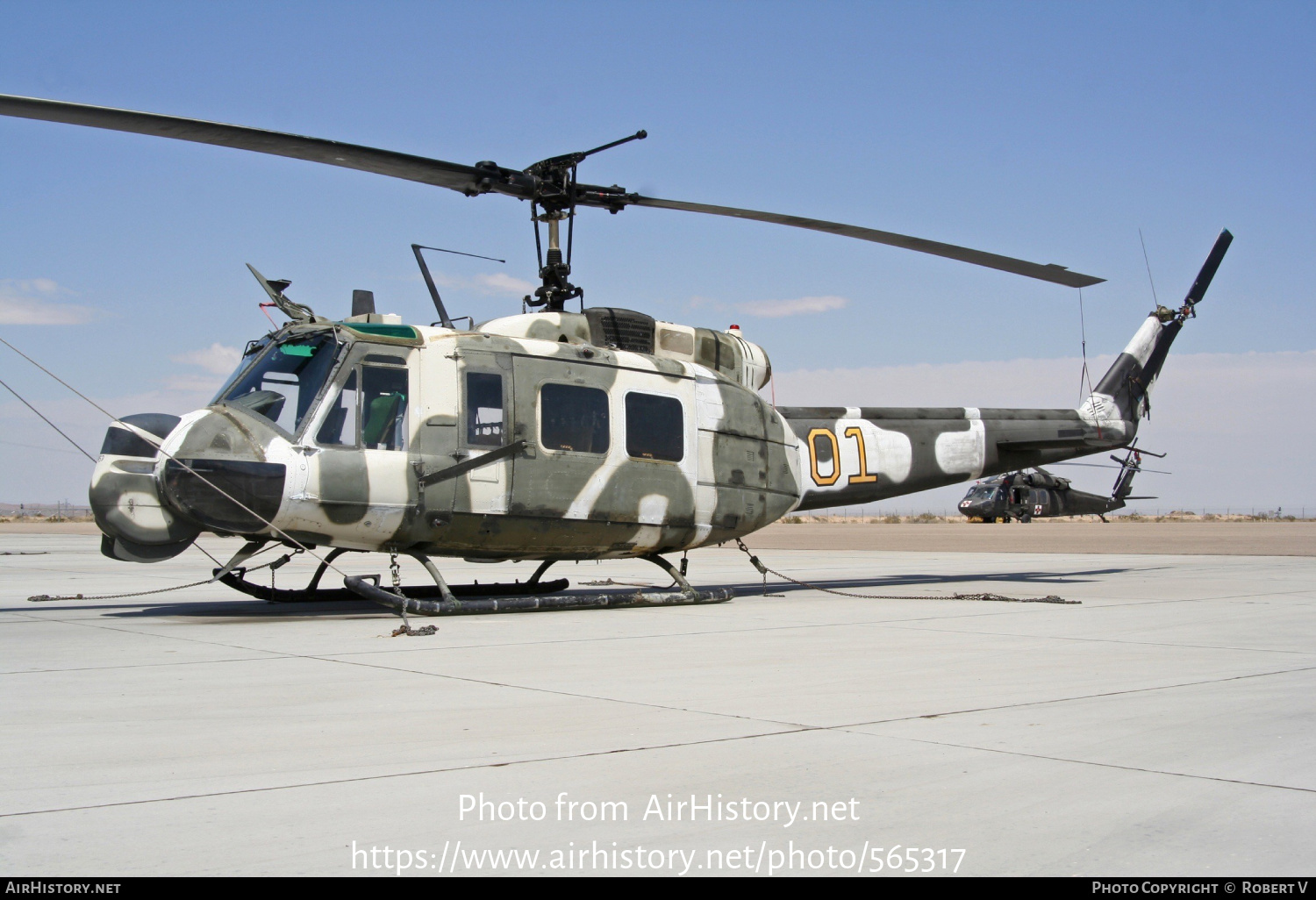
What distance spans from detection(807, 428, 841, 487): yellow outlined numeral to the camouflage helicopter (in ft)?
0.13

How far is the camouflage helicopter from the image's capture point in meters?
9.68

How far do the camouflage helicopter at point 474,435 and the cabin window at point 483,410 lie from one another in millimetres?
18

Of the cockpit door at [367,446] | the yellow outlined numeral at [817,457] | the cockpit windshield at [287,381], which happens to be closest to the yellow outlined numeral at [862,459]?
the yellow outlined numeral at [817,457]

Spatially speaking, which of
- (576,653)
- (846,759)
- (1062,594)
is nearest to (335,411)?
(576,653)

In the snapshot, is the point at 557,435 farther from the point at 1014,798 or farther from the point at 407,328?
the point at 1014,798

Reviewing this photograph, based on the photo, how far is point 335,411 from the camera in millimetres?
10055

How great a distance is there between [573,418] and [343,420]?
2.34 meters

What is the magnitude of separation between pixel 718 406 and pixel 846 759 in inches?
321

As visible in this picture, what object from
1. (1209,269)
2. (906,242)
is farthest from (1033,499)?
(906,242)

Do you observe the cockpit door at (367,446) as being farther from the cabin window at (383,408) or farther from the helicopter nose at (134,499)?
the helicopter nose at (134,499)

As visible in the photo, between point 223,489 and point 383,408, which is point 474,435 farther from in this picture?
point 223,489

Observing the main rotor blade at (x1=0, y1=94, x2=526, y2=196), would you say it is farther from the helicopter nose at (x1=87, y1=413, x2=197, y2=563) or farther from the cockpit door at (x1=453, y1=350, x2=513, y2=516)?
the helicopter nose at (x1=87, y1=413, x2=197, y2=563)

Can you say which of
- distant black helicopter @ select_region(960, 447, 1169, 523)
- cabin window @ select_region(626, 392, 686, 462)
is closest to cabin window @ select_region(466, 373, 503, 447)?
cabin window @ select_region(626, 392, 686, 462)

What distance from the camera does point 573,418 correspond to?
37.1ft
